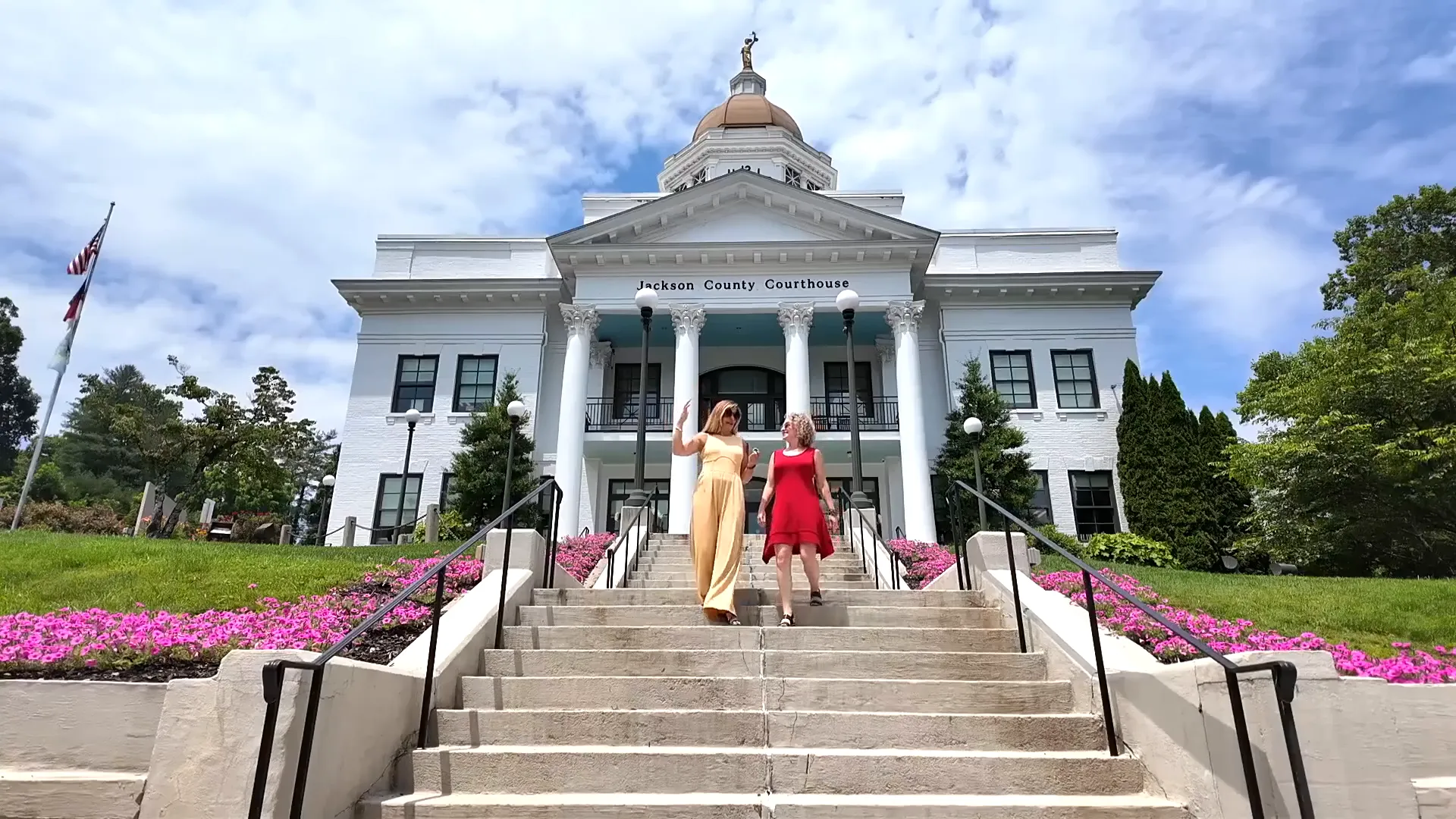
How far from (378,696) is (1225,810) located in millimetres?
4164

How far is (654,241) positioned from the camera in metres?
22.8

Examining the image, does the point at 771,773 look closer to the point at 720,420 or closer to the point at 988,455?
the point at 720,420

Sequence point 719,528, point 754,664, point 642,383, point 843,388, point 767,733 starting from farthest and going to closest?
point 843,388
point 642,383
point 719,528
point 754,664
point 767,733

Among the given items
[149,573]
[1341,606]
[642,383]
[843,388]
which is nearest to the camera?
[1341,606]

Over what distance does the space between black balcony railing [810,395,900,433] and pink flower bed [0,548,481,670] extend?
15816 millimetres

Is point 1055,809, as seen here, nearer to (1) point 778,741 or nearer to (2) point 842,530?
(1) point 778,741

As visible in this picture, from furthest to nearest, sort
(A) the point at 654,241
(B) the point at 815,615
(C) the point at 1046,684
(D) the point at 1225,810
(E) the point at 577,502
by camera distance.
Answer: (A) the point at 654,241, (E) the point at 577,502, (B) the point at 815,615, (C) the point at 1046,684, (D) the point at 1225,810

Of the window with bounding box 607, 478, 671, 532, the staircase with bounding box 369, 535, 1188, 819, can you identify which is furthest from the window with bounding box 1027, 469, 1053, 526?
the staircase with bounding box 369, 535, 1188, 819

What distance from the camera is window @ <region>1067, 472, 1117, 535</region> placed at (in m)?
22.2

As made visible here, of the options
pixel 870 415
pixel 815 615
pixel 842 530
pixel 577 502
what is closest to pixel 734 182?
pixel 870 415

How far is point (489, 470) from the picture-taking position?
20062mm

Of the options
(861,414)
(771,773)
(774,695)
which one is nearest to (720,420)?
(774,695)

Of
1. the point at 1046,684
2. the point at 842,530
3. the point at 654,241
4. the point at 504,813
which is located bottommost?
the point at 504,813

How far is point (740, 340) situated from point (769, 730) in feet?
68.9
